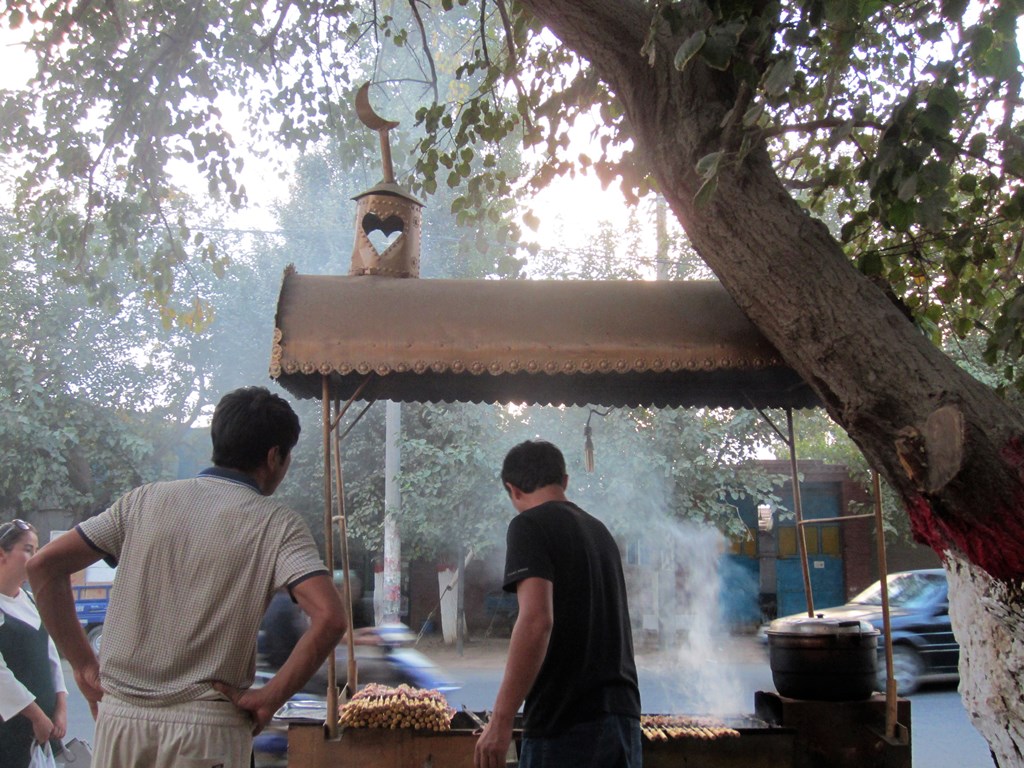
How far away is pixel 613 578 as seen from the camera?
316 centimetres

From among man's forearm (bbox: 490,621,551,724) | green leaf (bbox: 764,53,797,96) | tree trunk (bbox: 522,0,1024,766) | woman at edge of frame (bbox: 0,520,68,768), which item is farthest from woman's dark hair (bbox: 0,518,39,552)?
green leaf (bbox: 764,53,797,96)

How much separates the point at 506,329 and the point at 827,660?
2569 millimetres

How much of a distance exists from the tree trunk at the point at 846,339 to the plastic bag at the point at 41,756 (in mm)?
3594

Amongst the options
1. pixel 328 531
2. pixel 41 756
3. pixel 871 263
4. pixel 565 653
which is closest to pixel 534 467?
pixel 565 653

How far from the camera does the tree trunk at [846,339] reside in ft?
8.68

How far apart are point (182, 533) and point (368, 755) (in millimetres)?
2486

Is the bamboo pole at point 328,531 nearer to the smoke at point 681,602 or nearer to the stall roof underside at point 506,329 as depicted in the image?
the stall roof underside at point 506,329

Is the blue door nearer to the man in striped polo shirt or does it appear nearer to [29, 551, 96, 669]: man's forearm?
the man in striped polo shirt

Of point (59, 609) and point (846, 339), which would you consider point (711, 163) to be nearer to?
point (846, 339)

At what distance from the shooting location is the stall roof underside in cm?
396

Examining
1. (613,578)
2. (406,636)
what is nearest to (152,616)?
(613,578)

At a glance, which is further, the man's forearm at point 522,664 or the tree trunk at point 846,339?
the man's forearm at point 522,664

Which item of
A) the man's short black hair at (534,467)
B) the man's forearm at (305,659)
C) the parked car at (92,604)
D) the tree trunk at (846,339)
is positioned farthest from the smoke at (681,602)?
the man's forearm at (305,659)

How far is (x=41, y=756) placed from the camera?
3.86 metres
